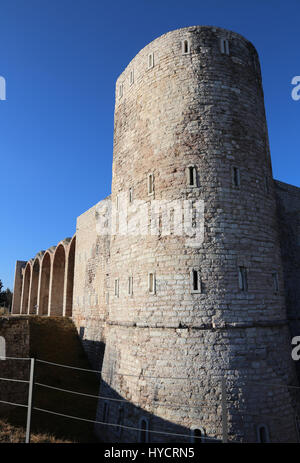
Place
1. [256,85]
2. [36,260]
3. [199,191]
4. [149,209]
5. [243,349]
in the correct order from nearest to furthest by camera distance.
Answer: [243,349] → [199,191] → [149,209] → [256,85] → [36,260]

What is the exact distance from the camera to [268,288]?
8.64 meters

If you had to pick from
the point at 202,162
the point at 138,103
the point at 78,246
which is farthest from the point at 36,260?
the point at 202,162

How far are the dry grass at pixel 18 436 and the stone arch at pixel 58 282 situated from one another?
49.3ft

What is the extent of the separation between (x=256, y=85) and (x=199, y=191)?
4683 mm

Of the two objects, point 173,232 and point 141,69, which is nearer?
point 173,232

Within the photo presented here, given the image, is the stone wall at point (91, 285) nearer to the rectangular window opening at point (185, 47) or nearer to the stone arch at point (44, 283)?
the stone arch at point (44, 283)

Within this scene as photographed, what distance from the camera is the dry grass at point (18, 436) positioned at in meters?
7.80

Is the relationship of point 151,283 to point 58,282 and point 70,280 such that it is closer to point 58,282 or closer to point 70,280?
point 70,280

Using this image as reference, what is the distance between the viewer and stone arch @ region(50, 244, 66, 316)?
2356 cm

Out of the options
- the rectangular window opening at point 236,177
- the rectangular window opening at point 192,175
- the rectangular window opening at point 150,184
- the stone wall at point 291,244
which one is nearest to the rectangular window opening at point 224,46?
the rectangular window opening at point 236,177

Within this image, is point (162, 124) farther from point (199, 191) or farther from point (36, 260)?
point (36, 260)

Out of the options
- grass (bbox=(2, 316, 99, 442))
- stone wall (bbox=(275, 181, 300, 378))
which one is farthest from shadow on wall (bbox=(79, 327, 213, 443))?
stone wall (bbox=(275, 181, 300, 378))

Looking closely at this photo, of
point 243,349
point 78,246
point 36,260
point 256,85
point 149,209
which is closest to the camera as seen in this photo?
point 243,349
